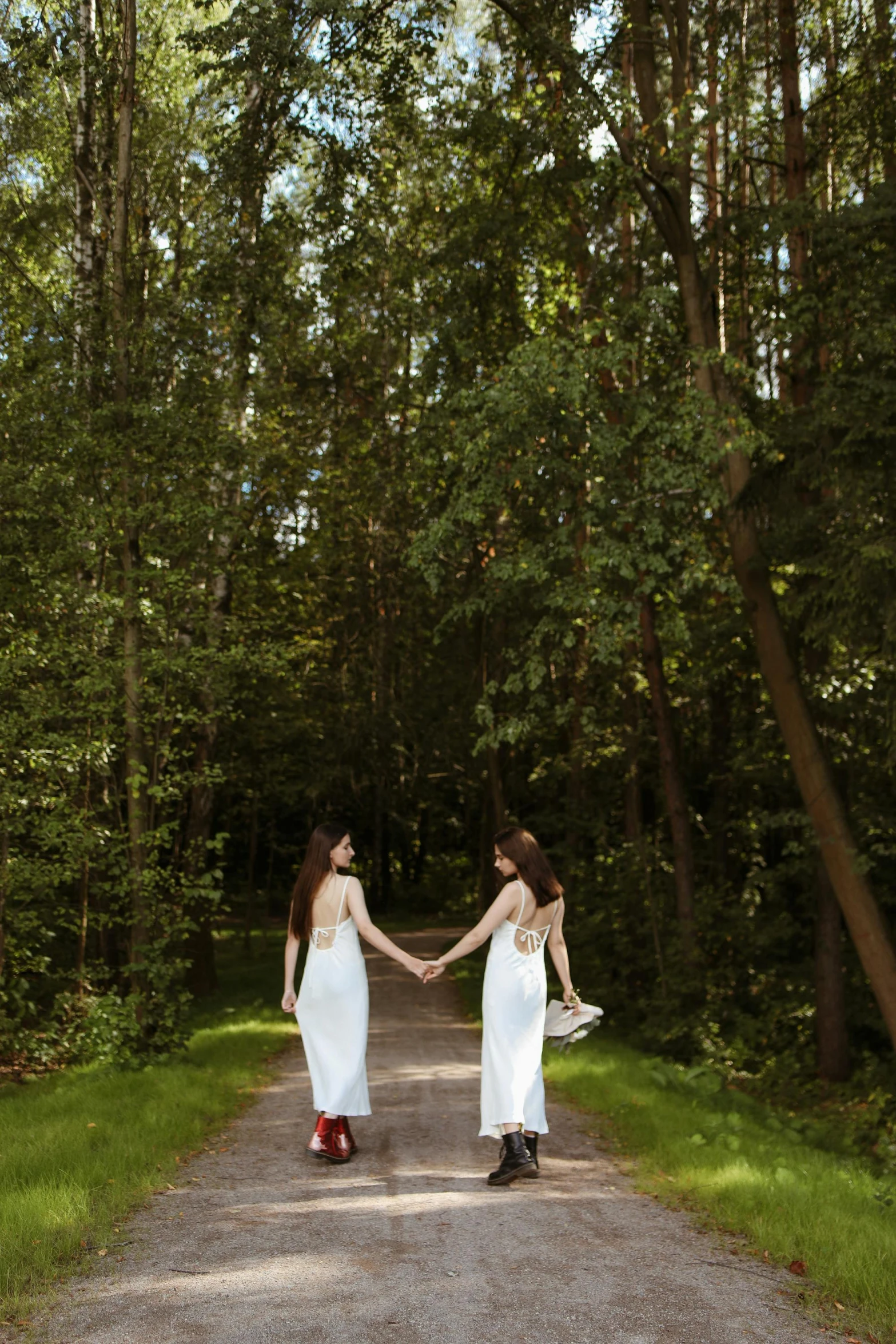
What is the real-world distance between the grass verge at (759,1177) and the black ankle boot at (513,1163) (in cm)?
67

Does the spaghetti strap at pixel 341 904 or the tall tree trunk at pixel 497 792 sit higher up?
the tall tree trunk at pixel 497 792

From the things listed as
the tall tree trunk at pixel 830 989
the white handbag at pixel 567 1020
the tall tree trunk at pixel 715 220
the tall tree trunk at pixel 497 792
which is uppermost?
the tall tree trunk at pixel 715 220

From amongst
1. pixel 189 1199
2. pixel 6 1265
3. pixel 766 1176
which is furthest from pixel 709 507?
pixel 6 1265

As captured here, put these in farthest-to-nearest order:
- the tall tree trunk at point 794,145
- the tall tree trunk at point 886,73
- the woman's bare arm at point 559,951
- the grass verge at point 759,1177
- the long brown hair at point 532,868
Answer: the tall tree trunk at point 794,145, the tall tree trunk at point 886,73, the woman's bare arm at point 559,951, the long brown hair at point 532,868, the grass verge at point 759,1177

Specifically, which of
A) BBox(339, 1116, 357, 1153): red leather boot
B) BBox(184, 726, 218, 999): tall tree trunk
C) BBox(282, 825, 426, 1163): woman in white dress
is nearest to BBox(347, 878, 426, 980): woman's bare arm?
BBox(282, 825, 426, 1163): woman in white dress

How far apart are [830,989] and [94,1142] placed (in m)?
11.0

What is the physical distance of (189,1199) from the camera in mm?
5965

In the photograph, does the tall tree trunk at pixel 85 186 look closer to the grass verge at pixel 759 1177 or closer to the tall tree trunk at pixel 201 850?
the tall tree trunk at pixel 201 850

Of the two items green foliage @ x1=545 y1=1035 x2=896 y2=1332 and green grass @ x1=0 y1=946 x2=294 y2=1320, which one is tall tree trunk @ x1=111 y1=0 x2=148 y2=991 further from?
green foliage @ x1=545 y1=1035 x2=896 y2=1332

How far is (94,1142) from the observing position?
6.94 m

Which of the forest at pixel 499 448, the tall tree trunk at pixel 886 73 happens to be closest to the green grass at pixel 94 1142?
the forest at pixel 499 448

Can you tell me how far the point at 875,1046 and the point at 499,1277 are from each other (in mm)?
13420

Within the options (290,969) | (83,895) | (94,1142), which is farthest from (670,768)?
(94,1142)

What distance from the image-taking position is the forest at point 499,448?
1029cm
